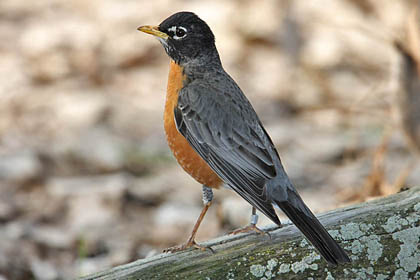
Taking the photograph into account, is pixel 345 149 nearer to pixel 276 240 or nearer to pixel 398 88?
pixel 398 88

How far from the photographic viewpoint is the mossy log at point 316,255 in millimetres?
3127

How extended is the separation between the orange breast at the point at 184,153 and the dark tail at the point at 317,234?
24.0 inches

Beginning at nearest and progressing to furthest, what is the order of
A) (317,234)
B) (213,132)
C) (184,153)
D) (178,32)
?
(317,234) → (184,153) → (213,132) → (178,32)

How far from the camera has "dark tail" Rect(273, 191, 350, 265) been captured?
3010 mm

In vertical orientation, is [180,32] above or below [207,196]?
above

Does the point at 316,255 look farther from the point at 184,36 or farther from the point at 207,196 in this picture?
the point at 184,36

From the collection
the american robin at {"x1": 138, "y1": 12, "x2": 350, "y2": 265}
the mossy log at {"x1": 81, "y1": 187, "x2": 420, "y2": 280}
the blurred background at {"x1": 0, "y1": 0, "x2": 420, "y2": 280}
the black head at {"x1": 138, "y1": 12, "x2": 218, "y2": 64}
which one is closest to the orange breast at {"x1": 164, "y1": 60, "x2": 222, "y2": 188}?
the american robin at {"x1": 138, "y1": 12, "x2": 350, "y2": 265}

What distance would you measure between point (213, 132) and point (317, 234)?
1216 millimetres

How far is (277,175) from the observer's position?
3.79 meters

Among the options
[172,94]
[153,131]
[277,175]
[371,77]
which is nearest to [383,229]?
[277,175]

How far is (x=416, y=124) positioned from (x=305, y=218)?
4.32 meters

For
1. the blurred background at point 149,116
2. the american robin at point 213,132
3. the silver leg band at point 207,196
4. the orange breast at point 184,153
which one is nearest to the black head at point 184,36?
the american robin at point 213,132

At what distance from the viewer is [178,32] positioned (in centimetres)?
459

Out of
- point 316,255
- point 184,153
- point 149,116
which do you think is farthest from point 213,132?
point 149,116
